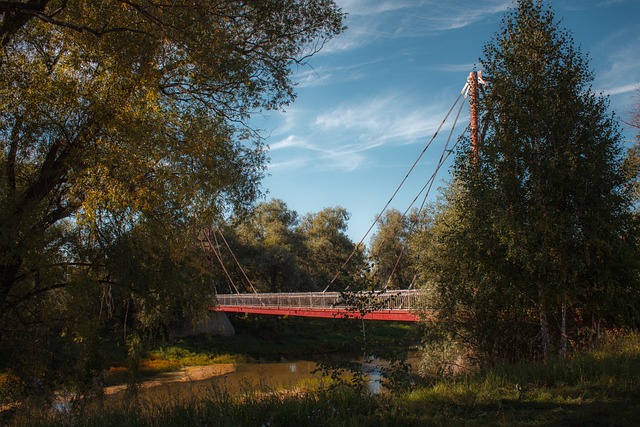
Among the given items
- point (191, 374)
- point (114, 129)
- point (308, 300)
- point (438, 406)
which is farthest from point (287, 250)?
point (438, 406)

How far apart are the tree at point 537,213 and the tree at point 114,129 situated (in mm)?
4483

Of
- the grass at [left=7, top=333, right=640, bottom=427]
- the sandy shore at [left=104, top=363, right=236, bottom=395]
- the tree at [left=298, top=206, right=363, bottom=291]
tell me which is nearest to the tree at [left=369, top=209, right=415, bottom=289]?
→ the tree at [left=298, top=206, right=363, bottom=291]

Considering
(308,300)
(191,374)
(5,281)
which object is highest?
(5,281)

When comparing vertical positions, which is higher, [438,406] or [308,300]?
[308,300]

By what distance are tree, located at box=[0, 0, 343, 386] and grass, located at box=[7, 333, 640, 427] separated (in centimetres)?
334

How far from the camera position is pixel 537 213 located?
32.3 ft

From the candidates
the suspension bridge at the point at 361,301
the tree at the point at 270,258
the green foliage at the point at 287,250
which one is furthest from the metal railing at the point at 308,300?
the tree at the point at 270,258

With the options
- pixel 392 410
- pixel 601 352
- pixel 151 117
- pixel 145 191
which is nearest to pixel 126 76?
pixel 151 117

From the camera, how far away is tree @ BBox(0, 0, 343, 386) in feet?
24.3

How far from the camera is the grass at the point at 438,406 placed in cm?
453

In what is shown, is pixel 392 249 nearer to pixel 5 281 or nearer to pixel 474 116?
pixel 474 116

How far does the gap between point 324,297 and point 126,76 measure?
1641 cm

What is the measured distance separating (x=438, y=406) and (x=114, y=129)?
19.3 feet

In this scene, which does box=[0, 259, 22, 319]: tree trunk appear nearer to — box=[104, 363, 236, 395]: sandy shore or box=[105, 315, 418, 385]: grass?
box=[104, 363, 236, 395]: sandy shore
